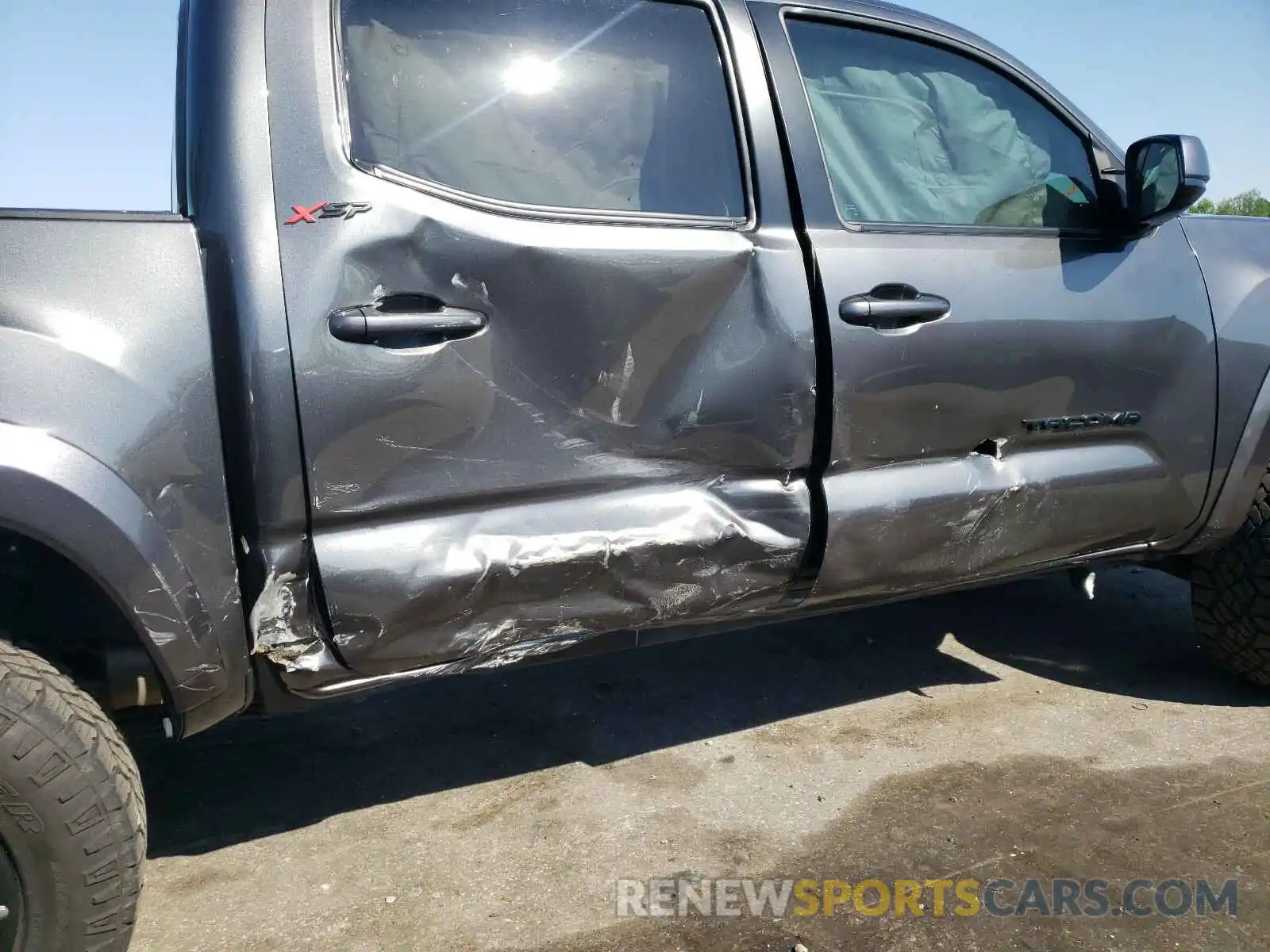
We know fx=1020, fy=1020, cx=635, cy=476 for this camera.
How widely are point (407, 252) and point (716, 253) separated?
2.26ft

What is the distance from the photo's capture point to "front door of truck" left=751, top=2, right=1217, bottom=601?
2426mm

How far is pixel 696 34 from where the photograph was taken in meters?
2.41

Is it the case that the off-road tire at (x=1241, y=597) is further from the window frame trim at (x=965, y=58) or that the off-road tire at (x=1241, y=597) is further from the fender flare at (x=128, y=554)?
the fender flare at (x=128, y=554)

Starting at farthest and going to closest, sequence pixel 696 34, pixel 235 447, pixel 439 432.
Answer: pixel 696 34 → pixel 439 432 → pixel 235 447

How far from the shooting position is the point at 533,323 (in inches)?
81.6

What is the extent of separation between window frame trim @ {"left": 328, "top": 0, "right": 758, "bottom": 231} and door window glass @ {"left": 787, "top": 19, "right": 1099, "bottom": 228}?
0.72 feet

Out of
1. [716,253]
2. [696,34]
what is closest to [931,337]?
[716,253]

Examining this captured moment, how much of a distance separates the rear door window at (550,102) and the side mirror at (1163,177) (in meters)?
1.15

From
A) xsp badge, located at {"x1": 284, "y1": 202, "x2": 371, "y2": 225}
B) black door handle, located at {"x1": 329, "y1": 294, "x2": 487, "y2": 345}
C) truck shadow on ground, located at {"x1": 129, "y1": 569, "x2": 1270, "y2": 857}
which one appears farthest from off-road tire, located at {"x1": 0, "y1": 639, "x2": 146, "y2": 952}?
xsp badge, located at {"x1": 284, "y1": 202, "x2": 371, "y2": 225}

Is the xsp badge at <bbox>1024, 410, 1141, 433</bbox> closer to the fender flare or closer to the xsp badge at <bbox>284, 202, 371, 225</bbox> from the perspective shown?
the xsp badge at <bbox>284, 202, 371, 225</bbox>

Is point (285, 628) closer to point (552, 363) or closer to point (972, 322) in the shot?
point (552, 363)

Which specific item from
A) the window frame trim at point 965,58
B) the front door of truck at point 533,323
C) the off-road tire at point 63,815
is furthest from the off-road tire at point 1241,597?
the off-road tire at point 63,815

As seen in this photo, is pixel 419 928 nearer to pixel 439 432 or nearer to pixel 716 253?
Result: pixel 439 432

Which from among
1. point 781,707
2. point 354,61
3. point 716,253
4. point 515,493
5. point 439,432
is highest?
point 354,61
